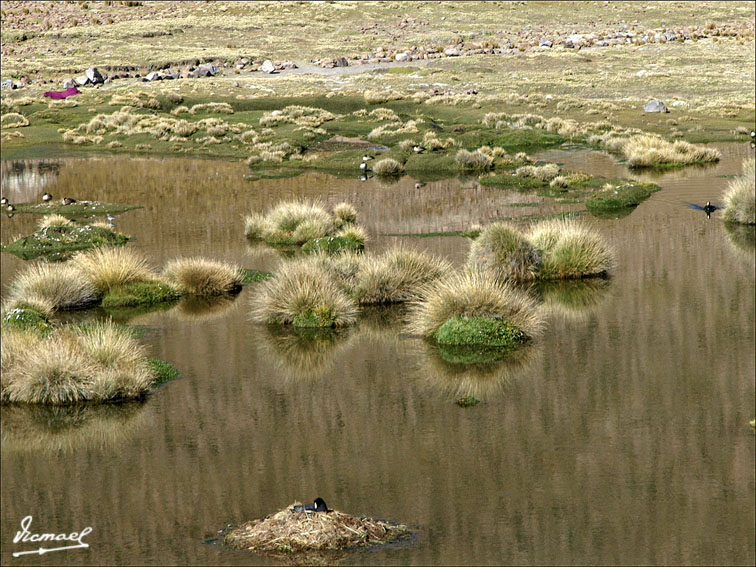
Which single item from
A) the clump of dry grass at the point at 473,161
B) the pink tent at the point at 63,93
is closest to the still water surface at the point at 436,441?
the clump of dry grass at the point at 473,161

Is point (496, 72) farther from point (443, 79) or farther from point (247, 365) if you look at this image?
point (247, 365)

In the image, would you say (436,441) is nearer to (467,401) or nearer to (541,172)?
(467,401)

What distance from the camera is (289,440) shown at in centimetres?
1530

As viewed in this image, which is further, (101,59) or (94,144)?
(101,59)

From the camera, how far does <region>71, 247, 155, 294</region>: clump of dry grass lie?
25031mm

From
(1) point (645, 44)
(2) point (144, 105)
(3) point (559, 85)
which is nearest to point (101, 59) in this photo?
(2) point (144, 105)

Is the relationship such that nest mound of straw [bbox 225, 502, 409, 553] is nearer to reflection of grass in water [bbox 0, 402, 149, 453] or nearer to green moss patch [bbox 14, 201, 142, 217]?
reflection of grass in water [bbox 0, 402, 149, 453]

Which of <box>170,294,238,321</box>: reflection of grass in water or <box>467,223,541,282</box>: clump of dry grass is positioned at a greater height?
<box>467,223,541,282</box>: clump of dry grass

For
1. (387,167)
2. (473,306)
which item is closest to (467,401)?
(473,306)

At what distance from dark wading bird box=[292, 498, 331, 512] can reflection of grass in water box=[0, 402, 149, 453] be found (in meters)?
4.48

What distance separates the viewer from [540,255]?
26.5m

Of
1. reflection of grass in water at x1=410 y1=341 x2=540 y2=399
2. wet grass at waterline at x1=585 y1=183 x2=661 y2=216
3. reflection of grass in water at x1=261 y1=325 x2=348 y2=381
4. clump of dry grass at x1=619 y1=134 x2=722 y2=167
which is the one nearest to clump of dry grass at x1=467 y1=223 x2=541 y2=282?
reflection of grass in water at x1=261 y1=325 x2=348 y2=381

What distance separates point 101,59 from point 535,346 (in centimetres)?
8769

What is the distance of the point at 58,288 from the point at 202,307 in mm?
3352
